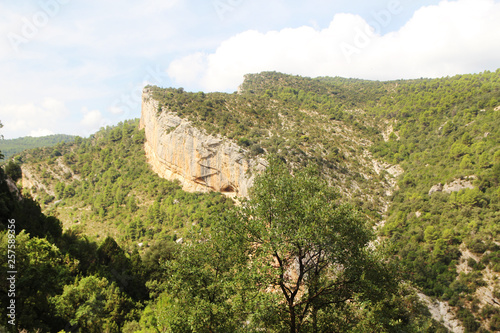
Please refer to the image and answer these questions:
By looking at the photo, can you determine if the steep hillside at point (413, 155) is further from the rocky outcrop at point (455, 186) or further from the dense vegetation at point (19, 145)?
the dense vegetation at point (19, 145)

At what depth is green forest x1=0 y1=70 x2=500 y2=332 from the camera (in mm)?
8055

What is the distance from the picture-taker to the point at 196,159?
170 ft

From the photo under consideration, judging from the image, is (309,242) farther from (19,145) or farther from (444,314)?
(19,145)

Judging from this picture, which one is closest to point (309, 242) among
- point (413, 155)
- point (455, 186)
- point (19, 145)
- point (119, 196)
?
point (455, 186)

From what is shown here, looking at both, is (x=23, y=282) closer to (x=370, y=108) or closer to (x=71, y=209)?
(x=71, y=209)

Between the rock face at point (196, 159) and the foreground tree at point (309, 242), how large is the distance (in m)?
34.4

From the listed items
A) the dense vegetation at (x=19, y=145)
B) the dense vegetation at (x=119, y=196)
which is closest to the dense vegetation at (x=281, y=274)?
the dense vegetation at (x=119, y=196)

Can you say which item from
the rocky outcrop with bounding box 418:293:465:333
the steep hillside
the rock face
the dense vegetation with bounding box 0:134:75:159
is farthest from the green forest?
the dense vegetation with bounding box 0:134:75:159

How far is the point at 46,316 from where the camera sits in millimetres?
15492

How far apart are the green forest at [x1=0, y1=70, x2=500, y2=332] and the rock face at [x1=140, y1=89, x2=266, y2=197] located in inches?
90.5

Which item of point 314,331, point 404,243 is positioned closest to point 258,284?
point 314,331

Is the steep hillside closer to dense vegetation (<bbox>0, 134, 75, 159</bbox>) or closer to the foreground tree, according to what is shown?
the foreground tree

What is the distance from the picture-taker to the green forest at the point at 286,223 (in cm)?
805

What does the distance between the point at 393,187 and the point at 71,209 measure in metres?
67.1
